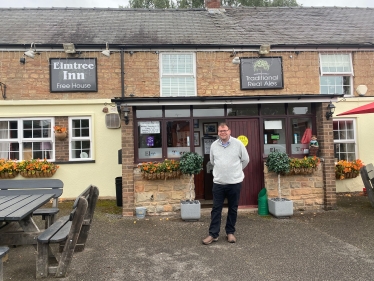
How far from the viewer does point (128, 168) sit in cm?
640

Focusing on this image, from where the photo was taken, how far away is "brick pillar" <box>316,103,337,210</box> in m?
6.67

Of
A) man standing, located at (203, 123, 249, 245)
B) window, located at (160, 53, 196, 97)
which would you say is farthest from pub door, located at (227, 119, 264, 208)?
window, located at (160, 53, 196, 97)

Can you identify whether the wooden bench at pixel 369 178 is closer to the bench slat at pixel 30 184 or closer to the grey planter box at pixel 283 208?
the grey planter box at pixel 283 208

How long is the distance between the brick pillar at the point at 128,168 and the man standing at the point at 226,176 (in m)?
2.38

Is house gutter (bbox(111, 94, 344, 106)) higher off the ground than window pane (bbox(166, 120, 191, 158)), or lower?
higher

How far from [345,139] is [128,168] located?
7117 mm

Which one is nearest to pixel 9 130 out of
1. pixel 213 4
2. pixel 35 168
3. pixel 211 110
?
pixel 35 168

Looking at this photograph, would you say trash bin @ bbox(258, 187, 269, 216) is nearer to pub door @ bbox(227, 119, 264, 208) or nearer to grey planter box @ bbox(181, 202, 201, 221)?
pub door @ bbox(227, 119, 264, 208)

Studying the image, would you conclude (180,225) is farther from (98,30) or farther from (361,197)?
(98,30)

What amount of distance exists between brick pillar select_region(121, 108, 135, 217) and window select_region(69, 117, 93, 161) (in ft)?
9.62

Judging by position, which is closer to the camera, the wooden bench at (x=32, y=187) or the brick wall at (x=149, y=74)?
the wooden bench at (x=32, y=187)

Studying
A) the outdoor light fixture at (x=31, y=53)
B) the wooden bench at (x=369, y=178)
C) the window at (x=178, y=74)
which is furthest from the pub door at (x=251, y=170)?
the outdoor light fixture at (x=31, y=53)

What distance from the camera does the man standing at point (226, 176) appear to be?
4.51 m

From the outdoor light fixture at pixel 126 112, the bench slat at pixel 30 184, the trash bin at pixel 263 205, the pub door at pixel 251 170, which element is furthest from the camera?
the pub door at pixel 251 170
